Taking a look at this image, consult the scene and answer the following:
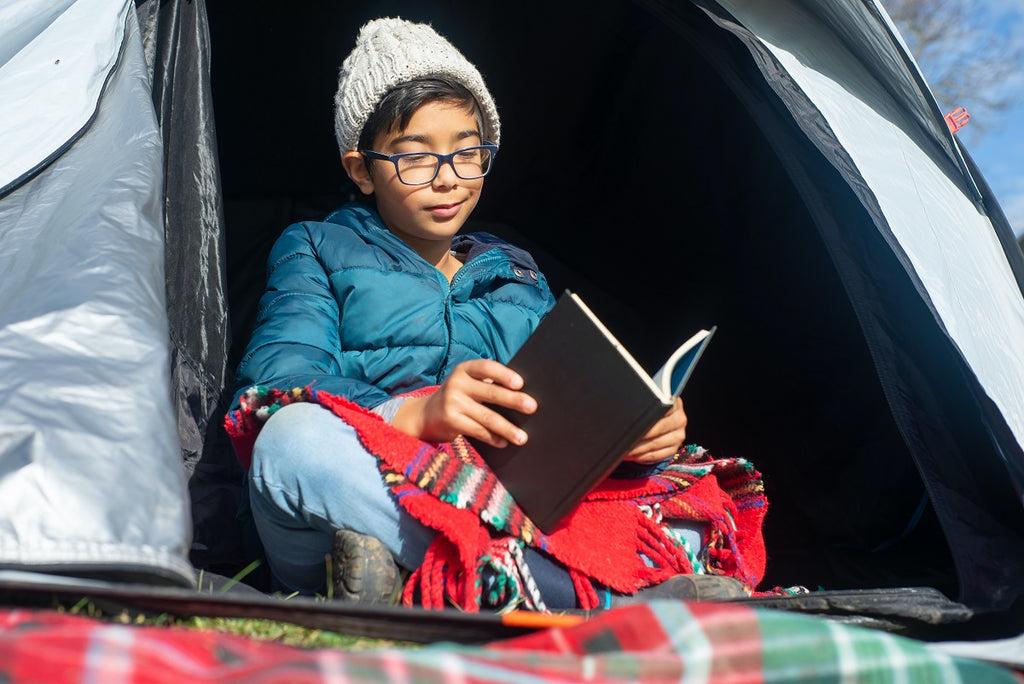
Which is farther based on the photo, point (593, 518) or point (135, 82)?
point (135, 82)

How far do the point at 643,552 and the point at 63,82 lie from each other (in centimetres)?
120

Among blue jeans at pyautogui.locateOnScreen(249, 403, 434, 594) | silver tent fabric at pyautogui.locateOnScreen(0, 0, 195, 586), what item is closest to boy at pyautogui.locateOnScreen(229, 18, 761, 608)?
blue jeans at pyautogui.locateOnScreen(249, 403, 434, 594)

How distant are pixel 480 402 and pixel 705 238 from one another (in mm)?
1135

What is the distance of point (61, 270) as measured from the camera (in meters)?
1.12

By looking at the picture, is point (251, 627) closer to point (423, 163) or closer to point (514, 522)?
point (514, 522)

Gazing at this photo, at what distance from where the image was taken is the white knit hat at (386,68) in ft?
5.11

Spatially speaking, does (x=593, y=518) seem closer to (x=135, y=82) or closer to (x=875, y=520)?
(x=875, y=520)

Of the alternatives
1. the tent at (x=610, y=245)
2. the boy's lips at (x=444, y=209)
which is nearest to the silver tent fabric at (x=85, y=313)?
the tent at (x=610, y=245)

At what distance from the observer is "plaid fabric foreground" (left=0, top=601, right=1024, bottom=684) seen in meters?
0.64

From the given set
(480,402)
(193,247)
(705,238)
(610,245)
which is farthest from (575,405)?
(610,245)

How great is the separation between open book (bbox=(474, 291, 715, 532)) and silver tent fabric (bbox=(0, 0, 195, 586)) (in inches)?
17.2

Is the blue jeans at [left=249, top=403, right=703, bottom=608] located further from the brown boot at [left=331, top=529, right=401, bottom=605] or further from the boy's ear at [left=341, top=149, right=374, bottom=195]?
the boy's ear at [left=341, top=149, right=374, bottom=195]

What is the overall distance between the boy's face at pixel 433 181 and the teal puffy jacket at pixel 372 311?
64 mm

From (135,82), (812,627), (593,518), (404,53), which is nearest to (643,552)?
(593,518)
